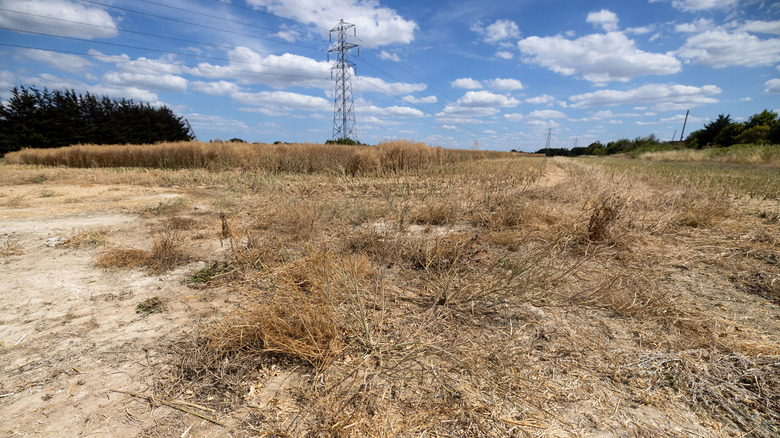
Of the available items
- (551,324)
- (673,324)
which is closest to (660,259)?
(673,324)

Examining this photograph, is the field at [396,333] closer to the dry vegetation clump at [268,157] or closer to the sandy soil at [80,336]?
the sandy soil at [80,336]

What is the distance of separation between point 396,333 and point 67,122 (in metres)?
38.1

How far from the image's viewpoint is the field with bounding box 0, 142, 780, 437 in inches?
47.1

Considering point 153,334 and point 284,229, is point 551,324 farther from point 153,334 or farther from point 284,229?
point 284,229

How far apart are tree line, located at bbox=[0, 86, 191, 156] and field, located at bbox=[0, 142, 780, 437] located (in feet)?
106

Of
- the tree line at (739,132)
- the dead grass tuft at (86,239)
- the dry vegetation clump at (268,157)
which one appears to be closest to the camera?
the dead grass tuft at (86,239)

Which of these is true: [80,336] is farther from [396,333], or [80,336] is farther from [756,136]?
[756,136]

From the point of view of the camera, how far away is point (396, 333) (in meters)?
1.71

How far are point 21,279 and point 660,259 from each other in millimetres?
5479

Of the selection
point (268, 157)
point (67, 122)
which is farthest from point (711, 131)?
point (67, 122)

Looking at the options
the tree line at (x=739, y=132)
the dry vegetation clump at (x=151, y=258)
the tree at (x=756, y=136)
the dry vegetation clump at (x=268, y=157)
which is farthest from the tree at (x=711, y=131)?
the dry vegetation clump at (x=151, y=258)

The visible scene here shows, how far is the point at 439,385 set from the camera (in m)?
1.34

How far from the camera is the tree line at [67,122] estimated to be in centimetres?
2398

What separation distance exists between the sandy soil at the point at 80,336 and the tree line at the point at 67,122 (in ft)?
106
